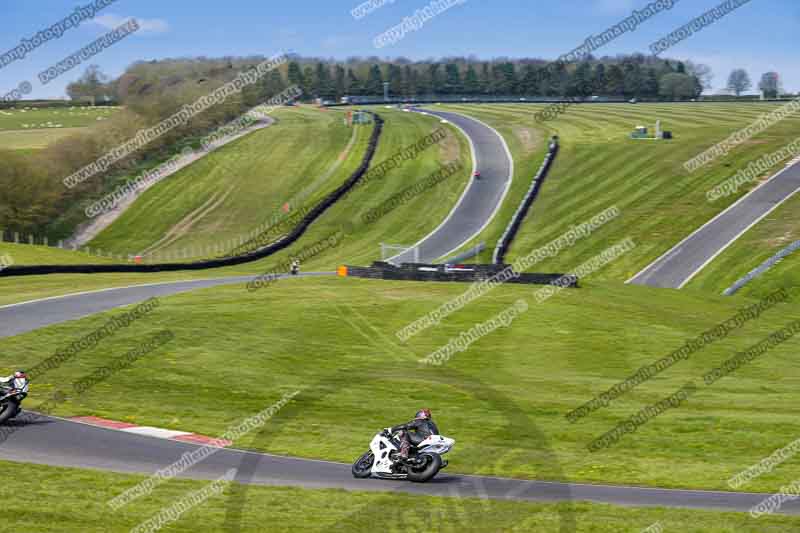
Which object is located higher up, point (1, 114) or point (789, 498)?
point (1, 114)

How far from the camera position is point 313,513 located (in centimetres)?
1661

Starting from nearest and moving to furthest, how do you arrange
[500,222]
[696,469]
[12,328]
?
[696,469] < [12,328] < [500,222]

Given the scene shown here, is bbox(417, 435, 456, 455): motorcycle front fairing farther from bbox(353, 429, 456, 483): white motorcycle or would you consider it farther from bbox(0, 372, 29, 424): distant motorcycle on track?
bbox(0, 372, 29, 424): distant motorcycle on track

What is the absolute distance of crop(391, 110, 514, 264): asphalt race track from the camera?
2751 inches

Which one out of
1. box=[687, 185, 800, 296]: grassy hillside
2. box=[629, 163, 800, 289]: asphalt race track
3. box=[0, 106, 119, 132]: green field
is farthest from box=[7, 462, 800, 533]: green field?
box=[0, 106, 119, 132]: green field

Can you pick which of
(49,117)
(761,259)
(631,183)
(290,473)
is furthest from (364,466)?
(49,117)

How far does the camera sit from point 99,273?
52.3 metres

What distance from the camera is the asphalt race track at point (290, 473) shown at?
18.3 m

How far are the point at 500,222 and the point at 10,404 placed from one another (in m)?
55.8

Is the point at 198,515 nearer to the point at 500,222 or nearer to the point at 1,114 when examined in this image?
the point at 500,222

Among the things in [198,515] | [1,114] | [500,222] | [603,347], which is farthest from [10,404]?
[1,114]

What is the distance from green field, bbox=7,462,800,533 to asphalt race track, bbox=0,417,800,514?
661 mm

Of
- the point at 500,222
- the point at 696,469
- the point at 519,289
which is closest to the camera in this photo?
the point at 696,469

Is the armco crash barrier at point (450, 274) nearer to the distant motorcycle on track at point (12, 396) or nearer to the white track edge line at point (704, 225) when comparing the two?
→ the white track edge line at point (704, 225)
